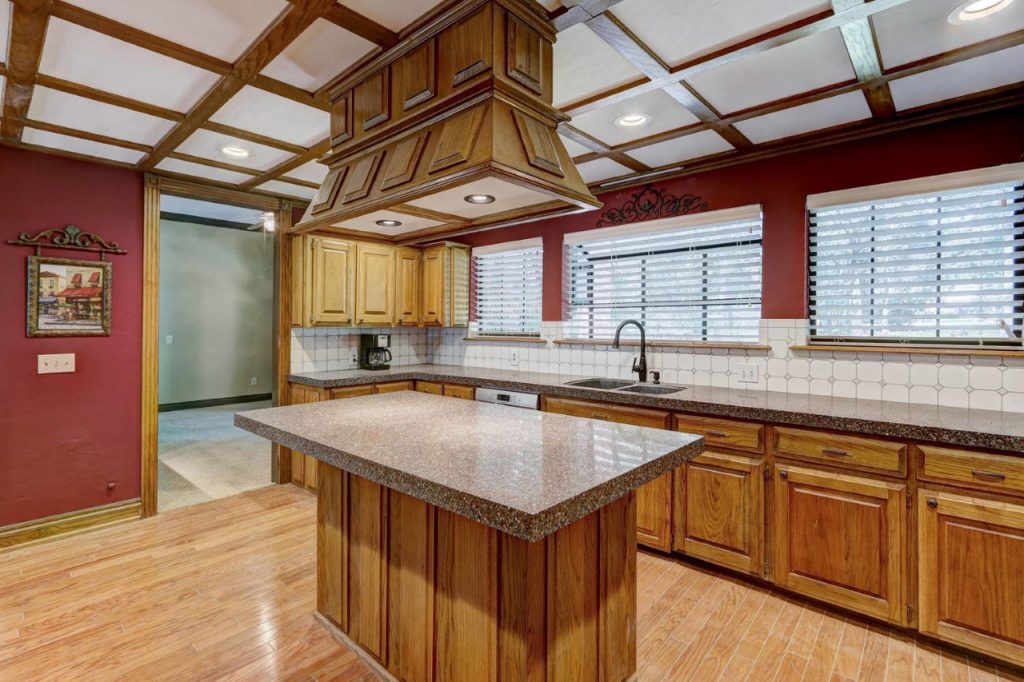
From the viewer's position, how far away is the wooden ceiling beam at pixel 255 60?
1.74 metres

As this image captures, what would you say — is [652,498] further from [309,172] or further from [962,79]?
[309,172]

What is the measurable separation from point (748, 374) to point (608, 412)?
94cm

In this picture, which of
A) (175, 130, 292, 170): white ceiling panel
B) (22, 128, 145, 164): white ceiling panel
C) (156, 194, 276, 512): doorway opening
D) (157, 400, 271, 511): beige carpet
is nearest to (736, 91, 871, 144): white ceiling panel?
(175, 130, 292, 170): white ceiling panel

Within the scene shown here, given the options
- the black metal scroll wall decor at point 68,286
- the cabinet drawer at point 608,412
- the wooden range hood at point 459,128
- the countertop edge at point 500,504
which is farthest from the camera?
the black metal scroll wall decor at point 68,286

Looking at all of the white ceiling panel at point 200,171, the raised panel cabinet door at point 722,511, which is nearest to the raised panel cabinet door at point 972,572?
the raised panel cabinet door at point 722,511

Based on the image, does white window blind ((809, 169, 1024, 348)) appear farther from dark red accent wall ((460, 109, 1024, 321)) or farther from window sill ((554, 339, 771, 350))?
window sill ((554, 339, 771, 350))

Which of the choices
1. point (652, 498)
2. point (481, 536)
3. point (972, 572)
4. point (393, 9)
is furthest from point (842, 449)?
point (393, 9)

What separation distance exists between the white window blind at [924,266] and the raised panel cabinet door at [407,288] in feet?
10.5

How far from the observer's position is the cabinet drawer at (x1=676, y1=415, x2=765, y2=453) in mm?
2518

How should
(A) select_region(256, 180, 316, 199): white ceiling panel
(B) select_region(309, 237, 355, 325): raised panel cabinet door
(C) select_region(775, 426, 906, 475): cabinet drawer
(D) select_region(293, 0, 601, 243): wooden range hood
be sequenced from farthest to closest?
(B) select_region(309, 237, 355, 325): raised panel cabinet door → (A) select_region(256, 180, 316, 199): white ceiling panel → (C) select_region(775, 426, 906, 475): cabinet drawer → (D) select_region(293, 0, 601, 243): wooden range hood

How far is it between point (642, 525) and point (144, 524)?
331 centimetres

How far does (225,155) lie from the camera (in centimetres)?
316

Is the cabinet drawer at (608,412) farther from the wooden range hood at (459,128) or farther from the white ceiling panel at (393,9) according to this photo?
the white ceiling panel at (393,9)

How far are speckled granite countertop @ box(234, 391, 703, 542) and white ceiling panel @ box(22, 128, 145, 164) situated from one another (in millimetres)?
2182
